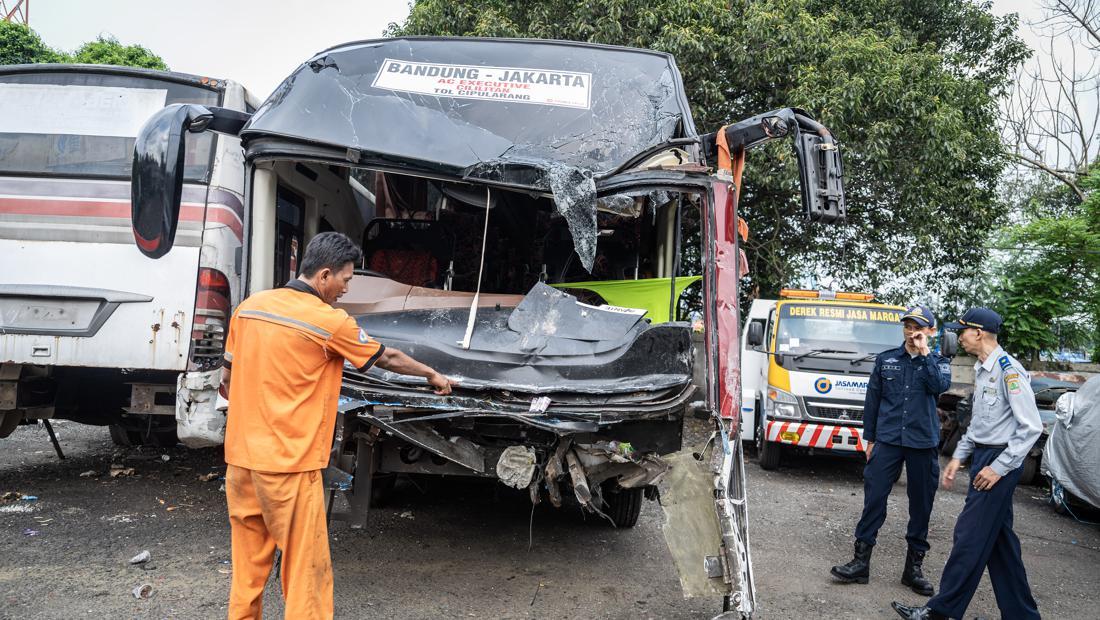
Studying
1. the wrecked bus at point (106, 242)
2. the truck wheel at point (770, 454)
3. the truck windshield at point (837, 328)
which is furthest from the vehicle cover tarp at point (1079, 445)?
the wrecked bus at point (106, 242)

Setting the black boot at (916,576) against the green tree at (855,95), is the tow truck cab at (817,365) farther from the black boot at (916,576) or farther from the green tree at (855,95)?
the black boot at (916,576)

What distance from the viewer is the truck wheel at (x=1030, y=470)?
Result: 7871 millimetres

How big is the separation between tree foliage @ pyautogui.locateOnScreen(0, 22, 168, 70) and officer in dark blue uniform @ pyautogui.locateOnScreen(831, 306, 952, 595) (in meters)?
14.6

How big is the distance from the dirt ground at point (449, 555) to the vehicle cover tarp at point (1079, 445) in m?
0.42

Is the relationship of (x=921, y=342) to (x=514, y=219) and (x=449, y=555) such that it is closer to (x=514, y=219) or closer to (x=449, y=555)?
(x=514, y=219)

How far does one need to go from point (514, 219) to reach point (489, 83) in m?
0.90

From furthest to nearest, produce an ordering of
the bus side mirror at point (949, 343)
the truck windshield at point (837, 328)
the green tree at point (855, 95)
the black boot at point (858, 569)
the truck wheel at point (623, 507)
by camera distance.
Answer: the green tree at point (855, 95) → the truck windshield at point (837, 328) → the bus side mirror at point (949, 343) → the truck wheel at point (623, 507) → the black boot at point (858, 569)

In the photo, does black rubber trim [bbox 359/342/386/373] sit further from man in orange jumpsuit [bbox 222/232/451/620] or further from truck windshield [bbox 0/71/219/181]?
truck windshield [bbox 0/71/219/181]

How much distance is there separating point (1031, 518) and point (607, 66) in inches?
212

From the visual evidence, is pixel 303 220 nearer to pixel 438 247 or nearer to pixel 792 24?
pixel 438 247

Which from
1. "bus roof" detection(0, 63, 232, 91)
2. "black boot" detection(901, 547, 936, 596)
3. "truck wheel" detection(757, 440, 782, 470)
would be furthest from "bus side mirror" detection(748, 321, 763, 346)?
"bus roof" detection(0, 63, 232, 91)

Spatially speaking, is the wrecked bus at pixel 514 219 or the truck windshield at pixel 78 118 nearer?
the wrecked bus at pixel 514 219

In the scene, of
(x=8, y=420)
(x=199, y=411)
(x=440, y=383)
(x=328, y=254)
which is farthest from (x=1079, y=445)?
(x=8, y=420)

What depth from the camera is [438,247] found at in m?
5.37
